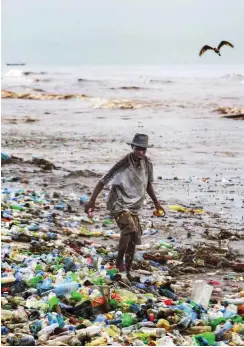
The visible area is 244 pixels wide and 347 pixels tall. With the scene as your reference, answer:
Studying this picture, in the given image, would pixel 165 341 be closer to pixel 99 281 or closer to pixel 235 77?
pixel 99 281

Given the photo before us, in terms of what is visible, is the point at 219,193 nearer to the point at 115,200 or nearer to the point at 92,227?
the point at 92,227

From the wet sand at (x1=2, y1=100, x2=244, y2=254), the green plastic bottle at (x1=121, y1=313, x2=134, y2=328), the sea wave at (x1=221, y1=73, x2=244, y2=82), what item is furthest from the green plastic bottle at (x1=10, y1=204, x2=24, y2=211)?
the sea wave at (x1=221, y1=73, x2=244, y2=82)

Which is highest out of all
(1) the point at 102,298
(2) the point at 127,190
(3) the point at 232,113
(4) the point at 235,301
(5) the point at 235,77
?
(5) the point at 235,77

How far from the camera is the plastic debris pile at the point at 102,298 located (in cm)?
515

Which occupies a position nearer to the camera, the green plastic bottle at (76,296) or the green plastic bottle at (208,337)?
the green plastic bottle at (208,337)

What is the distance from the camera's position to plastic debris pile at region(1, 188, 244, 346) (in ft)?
16.9

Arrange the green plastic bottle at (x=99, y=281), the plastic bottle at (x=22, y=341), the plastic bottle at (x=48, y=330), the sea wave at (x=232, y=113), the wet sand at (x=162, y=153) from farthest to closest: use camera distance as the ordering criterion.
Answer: the sea wave at (x=232, y=113) < the wet sand at (x=162, y=153) < the green plastic bottle at (x=99, y=281) < the plastic bottle at (x=48, y=330) < the plastic bottle at (x=22, y=341)

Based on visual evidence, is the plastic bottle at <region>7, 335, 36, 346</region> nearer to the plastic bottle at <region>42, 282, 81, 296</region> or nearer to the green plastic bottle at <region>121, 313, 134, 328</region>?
the green plastic bottle at <region>121, 313, 134, 328</region>

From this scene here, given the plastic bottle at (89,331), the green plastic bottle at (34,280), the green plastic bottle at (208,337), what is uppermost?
the green plastic bottle at (34,280)

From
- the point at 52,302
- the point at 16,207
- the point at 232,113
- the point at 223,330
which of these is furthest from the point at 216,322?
the point at 232,113

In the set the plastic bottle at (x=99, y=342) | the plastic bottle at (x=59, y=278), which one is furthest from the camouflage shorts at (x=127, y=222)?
→ the plastic bottle at (x=99, y=342)

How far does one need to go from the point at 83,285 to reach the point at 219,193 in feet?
20.0

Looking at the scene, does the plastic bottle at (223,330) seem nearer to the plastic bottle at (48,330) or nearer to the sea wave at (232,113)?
the plastic bottle at (48,330)

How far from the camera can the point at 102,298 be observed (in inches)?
227
